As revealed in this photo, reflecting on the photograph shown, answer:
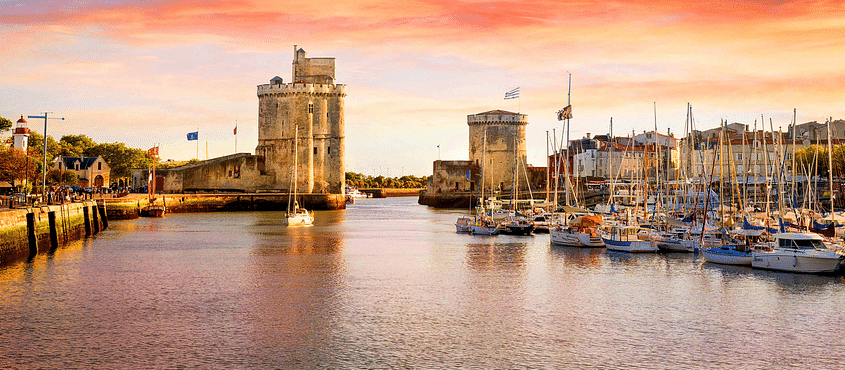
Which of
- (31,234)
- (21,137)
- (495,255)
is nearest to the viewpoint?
(31,234)

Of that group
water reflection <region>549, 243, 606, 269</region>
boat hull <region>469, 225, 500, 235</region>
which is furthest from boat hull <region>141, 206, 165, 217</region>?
water reflection <region>549, 243, 606, 269</region>

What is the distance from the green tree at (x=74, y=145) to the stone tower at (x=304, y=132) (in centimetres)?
4120

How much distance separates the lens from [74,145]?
119 meters

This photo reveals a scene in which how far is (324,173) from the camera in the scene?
286 feet

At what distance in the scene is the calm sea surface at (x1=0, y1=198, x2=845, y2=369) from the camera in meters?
18.8

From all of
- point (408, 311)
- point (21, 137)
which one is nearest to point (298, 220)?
point (21, 137)

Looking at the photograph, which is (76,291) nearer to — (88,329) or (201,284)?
(201,284)

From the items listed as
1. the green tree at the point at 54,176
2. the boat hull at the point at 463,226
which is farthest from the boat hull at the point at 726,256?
the green tree at the point at 54,176

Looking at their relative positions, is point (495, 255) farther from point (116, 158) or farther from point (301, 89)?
point (116, 158)

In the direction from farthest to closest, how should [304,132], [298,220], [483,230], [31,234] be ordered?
[304,132]
[298,220]
[483,230]
[31,234]

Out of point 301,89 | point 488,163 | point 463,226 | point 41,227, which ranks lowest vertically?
point 463,226

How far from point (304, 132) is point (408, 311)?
63.6 meters

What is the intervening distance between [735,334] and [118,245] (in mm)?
31943

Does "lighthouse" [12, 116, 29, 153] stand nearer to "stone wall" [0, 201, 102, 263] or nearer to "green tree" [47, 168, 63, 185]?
"green tree" [47, 168, 63, 185]
